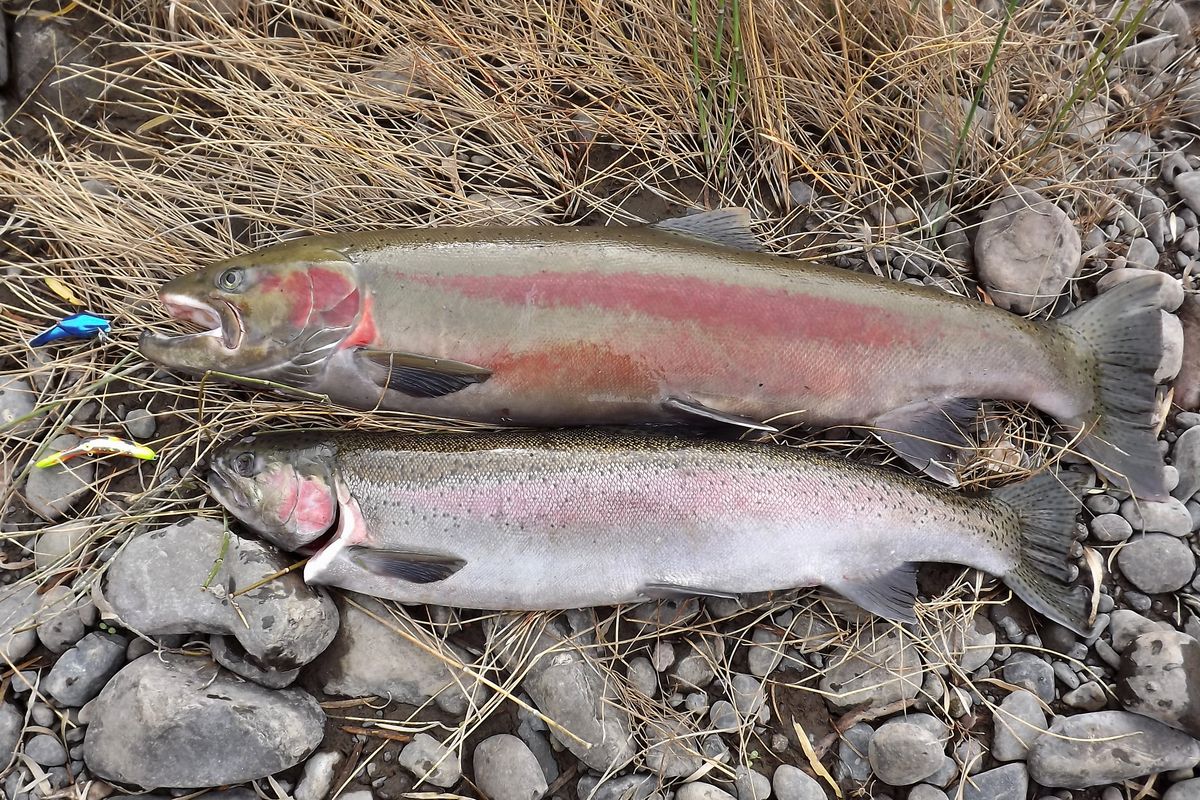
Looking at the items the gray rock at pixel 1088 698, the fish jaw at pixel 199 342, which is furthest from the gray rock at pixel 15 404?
the gray rock at pixel 1088 698

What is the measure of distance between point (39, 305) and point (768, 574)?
10.5ft

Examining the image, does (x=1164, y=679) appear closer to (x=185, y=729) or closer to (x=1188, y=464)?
(x=1188, y=464)

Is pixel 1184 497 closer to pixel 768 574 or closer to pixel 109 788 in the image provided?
pixel 768 574

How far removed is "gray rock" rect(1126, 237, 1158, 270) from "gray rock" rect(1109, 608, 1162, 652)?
1.53m

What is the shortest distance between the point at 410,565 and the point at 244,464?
2.44ft

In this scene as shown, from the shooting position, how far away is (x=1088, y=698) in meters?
3.04

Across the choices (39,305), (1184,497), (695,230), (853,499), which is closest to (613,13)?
(695,230)

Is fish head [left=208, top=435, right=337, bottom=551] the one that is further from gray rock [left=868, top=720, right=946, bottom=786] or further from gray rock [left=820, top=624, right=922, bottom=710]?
gray rock [left=868, top=720, right=946, bottom=786]

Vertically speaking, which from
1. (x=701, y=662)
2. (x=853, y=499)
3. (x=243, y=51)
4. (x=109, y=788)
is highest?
(x=243, y=51)

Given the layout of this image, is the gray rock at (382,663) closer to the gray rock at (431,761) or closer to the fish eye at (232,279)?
the gray rock at (431,761)

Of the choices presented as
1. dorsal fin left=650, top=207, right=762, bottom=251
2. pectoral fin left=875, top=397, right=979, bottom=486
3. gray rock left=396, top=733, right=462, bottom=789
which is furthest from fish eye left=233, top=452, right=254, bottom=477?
pectoral fin left=875, top=397, right=979, bottom=486

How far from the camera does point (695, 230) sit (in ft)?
10.2

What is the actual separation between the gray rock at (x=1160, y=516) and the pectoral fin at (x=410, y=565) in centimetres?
283

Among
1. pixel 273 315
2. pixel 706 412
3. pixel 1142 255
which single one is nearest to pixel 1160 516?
pixel 1142 255
